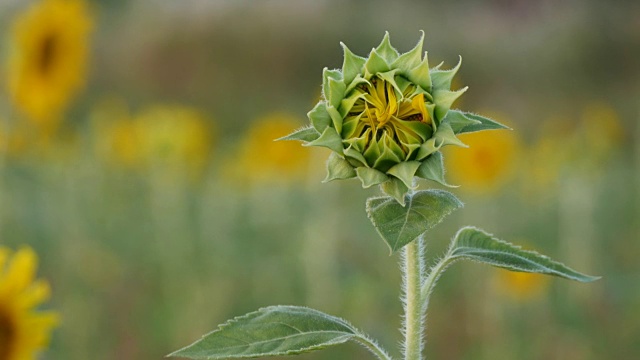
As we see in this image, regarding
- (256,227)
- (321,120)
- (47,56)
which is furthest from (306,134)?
(256,227)

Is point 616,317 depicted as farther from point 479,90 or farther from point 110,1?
point 110,1

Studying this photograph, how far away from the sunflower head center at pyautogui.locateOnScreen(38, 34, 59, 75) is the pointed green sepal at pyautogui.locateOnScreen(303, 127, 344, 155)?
1946 mm

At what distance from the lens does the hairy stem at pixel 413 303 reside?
63cm

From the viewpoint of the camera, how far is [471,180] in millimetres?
2914

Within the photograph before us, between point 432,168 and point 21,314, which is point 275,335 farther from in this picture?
point 21,314

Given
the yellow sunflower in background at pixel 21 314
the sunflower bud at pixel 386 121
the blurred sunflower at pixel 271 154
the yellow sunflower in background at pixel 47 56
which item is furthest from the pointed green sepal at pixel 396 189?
the blurred sunflower at pixel 271 154

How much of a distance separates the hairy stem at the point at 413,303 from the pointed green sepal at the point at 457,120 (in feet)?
0.26

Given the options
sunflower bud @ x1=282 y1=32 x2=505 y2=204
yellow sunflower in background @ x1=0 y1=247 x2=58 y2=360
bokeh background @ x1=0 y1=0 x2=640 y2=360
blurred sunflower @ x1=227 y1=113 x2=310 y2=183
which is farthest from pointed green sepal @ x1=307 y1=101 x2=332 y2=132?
blurred sunflower @ x1=227 y1=113 x2=310 y2=183

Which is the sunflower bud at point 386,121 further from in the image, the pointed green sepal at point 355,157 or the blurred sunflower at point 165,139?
the blurred sunflower at point 165,139

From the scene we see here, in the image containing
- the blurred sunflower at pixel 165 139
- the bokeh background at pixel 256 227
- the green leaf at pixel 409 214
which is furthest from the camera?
the blurred sunflower at pixel 165 139

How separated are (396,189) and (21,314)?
2.78 feet

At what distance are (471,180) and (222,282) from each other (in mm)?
774

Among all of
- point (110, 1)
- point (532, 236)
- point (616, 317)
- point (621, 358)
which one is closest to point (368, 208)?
point (621, 358)

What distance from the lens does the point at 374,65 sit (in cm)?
63
